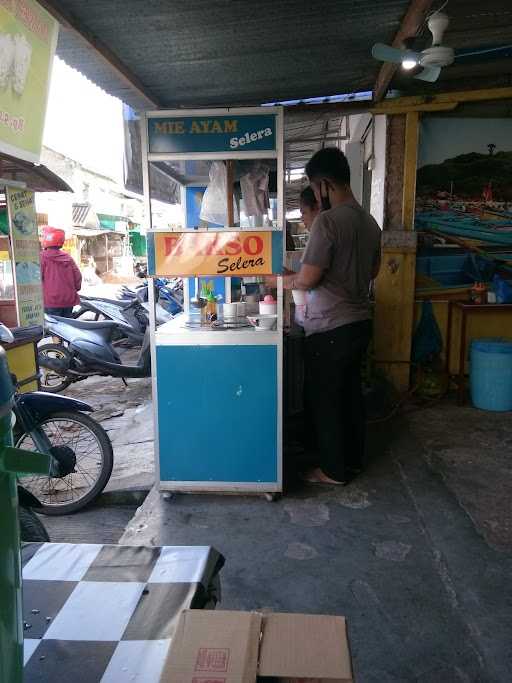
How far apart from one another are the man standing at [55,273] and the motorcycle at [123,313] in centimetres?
62

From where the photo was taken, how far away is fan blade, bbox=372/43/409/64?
295 centimetres

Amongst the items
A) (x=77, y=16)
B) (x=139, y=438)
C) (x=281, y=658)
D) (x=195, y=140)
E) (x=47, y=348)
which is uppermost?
(x=77, y=16)

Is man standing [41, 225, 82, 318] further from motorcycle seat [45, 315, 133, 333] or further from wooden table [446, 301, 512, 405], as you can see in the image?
wooden table [446, 301, 512, 405]

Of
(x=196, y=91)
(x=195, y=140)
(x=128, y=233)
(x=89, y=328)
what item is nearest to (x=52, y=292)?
(x=89, y=328)

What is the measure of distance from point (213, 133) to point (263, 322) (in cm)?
110

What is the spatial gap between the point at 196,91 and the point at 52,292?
140 inches

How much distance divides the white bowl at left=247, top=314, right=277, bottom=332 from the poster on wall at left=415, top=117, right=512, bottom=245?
2451 mm

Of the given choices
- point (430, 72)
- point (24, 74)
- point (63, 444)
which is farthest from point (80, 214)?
point (24, 74)

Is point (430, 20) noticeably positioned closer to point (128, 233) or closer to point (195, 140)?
point (195, 140)

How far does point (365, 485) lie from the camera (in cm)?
328

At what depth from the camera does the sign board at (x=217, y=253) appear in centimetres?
290

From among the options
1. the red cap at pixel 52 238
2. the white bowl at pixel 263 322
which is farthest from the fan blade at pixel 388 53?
the red cap at pixel 52 238

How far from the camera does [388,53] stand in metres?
2.99

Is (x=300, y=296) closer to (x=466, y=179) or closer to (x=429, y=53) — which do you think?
(x=429, y=53)
